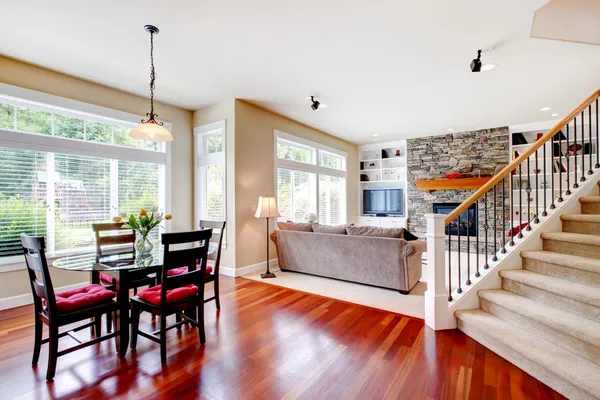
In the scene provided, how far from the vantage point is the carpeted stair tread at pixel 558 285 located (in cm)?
206

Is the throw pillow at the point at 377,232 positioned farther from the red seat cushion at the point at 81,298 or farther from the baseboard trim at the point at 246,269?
the red seat cushion at the point at 81,298

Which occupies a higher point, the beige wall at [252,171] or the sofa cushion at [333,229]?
the beige wall at [252,171]

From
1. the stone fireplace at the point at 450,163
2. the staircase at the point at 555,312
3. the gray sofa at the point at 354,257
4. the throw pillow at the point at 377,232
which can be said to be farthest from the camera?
the stone fireplace at the point at 450,163

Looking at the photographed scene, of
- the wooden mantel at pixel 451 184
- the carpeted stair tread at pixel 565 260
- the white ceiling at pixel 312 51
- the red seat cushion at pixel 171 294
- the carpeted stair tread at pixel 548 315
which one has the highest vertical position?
the white ceiling at pixel 312 51

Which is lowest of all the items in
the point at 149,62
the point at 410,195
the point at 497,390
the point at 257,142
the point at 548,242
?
the point at 497,390

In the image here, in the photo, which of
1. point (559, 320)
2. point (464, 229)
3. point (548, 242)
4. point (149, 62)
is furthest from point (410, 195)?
point (149, 62)

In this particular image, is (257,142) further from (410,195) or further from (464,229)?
(464,229)

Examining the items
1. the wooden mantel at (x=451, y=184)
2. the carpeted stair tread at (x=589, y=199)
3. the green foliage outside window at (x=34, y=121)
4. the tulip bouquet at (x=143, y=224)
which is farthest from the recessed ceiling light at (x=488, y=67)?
the green foliage outside window at (x=34, y=121)

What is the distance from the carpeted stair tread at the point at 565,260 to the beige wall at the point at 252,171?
375 cm

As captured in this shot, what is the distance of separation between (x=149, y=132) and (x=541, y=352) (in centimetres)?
369

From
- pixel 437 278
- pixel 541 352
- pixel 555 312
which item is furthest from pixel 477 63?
pixel 541 352

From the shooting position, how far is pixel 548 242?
9.27 feet

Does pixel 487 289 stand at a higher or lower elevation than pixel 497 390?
higher

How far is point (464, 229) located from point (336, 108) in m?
4.48
